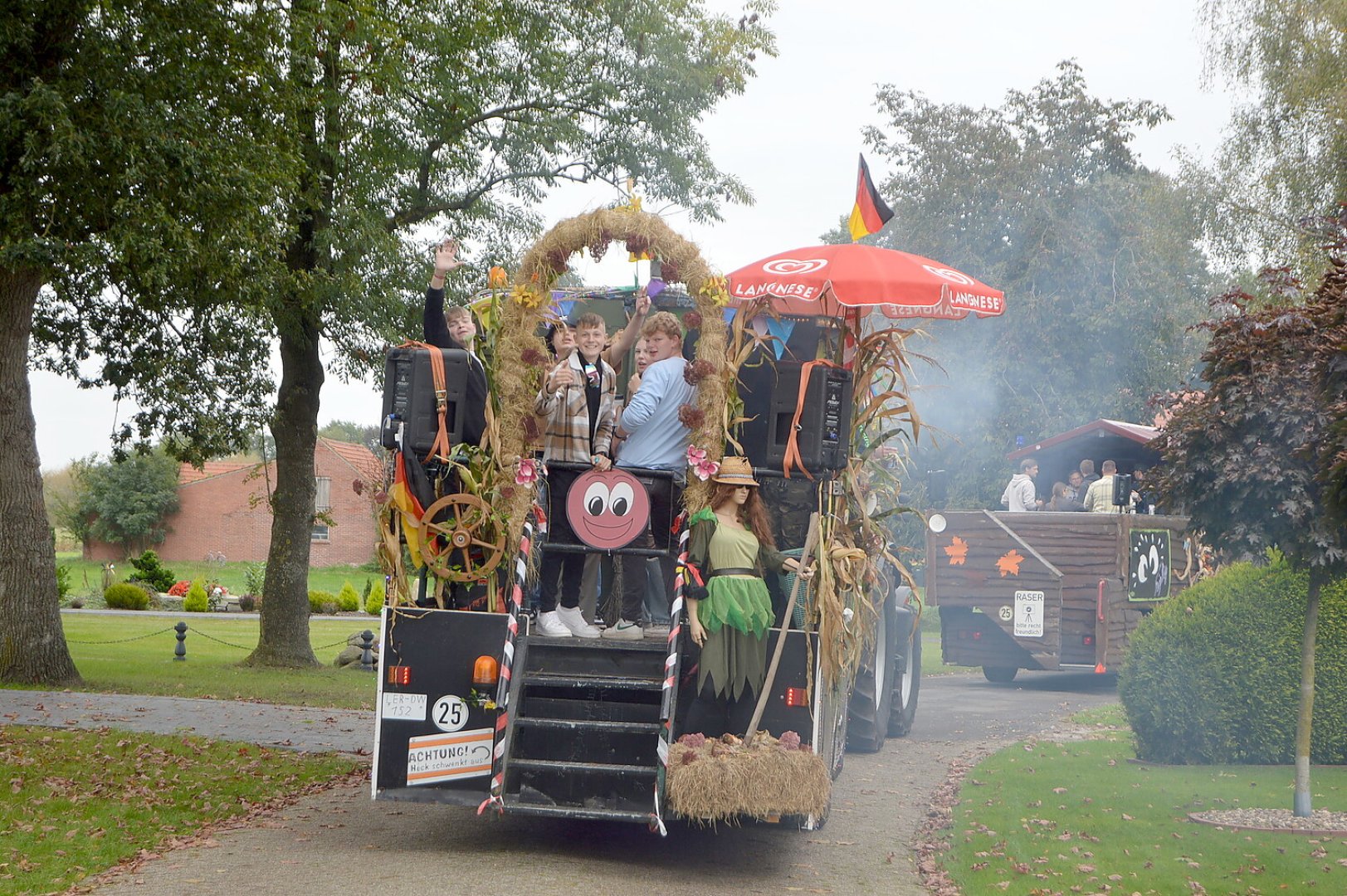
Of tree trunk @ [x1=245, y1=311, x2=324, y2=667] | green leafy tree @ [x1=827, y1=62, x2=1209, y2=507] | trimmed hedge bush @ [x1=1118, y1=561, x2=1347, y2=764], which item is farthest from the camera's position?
green leafy tree @ [x1=827, y1=62, x2=1209, y2=507]

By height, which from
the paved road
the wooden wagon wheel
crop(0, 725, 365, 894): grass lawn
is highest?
the wooden wagon wheel

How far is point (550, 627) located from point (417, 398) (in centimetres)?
151

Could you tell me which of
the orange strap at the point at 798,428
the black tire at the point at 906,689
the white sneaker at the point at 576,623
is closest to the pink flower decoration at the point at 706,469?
the orange strap at the point at 798,428

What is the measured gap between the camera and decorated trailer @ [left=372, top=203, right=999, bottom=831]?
7.21 meters

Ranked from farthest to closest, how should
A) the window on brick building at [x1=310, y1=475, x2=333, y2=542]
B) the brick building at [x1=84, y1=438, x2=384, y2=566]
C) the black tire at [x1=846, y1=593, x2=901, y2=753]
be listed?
the window on brick building at [x1=310, y1=475, x2=333, y2=542]
the brick building at [x1=84, y1=438, x2=384, y2=566]
the black tire at [x1=846, y1=593, x2=901, y2=753]

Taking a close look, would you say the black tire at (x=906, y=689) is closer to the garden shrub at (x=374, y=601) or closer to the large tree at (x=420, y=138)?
the large tree at (x=420, y=138)

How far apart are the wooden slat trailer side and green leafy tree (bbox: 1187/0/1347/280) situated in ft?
29.5

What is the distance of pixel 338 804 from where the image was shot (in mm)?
9625

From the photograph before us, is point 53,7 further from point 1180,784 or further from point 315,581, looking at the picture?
point 315,581

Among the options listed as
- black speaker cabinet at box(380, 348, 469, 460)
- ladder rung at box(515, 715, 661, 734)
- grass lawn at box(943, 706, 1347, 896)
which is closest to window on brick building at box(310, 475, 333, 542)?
grass lawn at box(943, 706, 1347, 896)

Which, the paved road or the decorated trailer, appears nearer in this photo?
the paved road

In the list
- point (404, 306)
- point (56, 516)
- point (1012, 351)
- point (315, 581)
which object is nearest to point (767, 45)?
point (404, 306)

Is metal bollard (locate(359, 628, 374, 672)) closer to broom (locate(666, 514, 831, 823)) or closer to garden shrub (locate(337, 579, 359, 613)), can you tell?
broom (locate(666, 514, 831, 823))

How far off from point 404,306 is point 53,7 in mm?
5304
